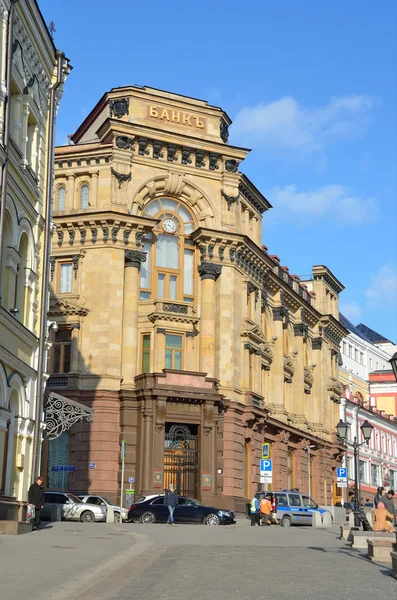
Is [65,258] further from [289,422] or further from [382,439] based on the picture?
[382,439]

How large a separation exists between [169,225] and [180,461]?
44.5ft

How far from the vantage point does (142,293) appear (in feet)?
160

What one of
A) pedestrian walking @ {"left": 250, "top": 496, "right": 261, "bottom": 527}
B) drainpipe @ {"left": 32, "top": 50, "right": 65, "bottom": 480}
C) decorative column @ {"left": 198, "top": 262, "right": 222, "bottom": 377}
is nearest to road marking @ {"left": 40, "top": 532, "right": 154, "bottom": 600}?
drainpipe @ {"left": 32, "top": 50, "right": 65, "bottom": 480}

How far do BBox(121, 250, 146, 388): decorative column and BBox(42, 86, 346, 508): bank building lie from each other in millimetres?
62

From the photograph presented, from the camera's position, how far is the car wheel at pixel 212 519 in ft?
121

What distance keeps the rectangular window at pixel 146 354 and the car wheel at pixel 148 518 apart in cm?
1153

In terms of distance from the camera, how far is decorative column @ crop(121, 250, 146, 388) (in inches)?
1825

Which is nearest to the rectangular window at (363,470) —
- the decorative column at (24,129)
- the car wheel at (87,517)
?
the car wheel at (87,517)

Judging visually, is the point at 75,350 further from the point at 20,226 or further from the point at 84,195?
the point at 20,226

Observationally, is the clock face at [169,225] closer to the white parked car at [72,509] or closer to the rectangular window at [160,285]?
the rectangular window at [160,285]

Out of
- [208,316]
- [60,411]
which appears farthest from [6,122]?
[208,316]

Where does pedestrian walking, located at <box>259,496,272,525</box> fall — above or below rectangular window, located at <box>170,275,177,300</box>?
below

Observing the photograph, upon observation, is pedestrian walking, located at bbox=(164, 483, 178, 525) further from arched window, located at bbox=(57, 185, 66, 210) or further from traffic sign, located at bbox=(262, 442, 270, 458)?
arched window, located at bbox=(57, 185, 66, 210)

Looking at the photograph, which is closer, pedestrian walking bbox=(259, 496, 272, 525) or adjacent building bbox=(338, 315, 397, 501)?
pedestrian walking bbox=(259, 496, 272, 525)
